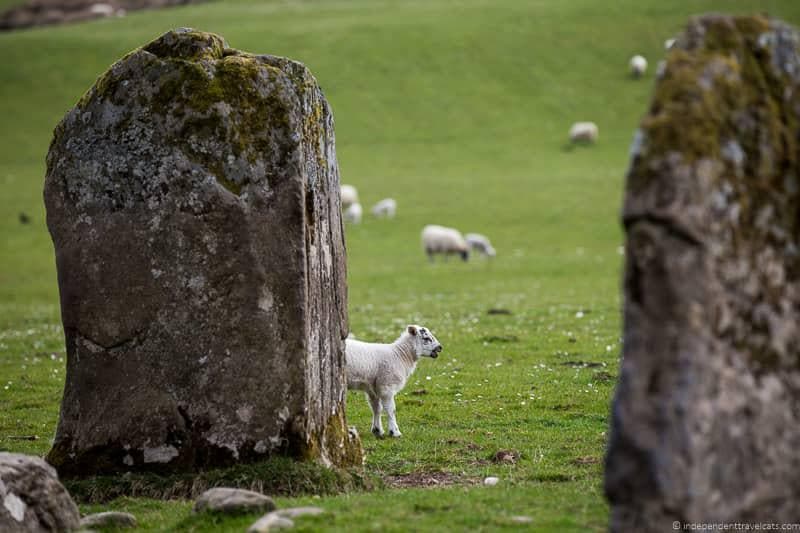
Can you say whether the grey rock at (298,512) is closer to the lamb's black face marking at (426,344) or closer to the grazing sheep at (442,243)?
the lamb's black face marking at (426,344)

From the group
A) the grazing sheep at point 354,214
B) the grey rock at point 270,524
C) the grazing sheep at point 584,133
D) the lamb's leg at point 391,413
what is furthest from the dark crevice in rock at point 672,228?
the grazing sheep at point 584,133

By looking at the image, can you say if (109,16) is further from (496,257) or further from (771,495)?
(771,495)

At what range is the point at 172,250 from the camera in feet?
38.8

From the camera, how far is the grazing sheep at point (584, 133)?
67387 mm

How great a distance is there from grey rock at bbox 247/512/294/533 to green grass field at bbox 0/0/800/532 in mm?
211

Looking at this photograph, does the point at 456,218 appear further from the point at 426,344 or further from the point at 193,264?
the point at 193,264

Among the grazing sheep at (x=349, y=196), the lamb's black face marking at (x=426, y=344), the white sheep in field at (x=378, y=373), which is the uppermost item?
the grazing sheep at (x=349, y=196)

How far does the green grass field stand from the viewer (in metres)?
12.3

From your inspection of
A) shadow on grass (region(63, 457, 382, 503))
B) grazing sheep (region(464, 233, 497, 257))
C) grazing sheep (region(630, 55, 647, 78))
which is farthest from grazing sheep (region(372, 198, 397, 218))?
shadow on grass (region(63, 457, 382, 503))

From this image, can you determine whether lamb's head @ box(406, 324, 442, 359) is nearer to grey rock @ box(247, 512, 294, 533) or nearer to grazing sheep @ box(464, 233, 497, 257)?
grey rock @ box(247, 512, 294, 533)

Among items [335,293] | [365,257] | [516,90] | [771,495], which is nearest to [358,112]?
[516,90]

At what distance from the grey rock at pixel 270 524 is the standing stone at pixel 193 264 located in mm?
2184

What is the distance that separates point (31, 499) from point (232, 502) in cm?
188

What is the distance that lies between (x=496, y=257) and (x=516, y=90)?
33.4 metres
